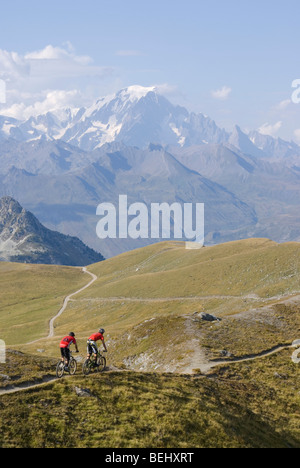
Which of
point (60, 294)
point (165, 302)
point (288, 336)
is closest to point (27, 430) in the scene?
point (288, 336)

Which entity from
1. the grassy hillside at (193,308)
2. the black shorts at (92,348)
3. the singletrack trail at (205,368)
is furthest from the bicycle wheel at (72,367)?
the grassy hillside at (193,308)

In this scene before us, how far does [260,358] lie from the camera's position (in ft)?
152

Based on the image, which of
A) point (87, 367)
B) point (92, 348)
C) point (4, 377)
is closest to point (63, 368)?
point (87, 367)

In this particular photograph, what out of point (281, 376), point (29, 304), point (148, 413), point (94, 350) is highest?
point (94, 350)

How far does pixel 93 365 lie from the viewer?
1340 inches

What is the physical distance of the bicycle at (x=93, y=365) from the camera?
1325 inches

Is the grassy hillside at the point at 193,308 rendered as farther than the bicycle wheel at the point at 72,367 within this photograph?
Yes

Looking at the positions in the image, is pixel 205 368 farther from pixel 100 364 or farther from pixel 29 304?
pixel 29 304

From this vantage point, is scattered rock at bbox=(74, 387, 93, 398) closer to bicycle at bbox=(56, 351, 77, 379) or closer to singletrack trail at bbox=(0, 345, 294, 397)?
singletrack trail at bbox=(0, 345, 294, 397)

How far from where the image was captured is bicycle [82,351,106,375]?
33650 millimetres

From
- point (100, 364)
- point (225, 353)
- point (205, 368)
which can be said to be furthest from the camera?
point (225, 353)

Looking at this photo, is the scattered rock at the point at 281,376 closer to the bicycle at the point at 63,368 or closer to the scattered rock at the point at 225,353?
the scattered rock at the point at 225,353

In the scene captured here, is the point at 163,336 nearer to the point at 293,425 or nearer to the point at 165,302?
the point at 293,425
